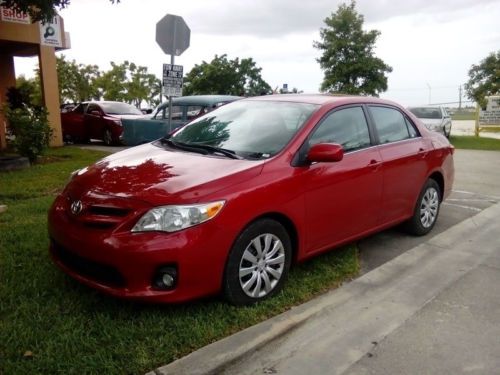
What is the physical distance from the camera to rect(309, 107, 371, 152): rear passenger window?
4062 mm

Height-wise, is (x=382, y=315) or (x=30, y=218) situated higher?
(x=30, y=218)

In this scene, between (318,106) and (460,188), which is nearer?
(318,106)

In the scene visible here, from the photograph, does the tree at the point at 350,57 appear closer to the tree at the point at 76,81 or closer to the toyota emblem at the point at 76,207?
the tree at the point at 76,81

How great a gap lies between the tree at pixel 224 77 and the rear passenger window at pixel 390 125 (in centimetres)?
3868

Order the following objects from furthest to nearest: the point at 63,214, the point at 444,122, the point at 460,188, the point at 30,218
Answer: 1. the point at 444,122
2. the point at 460,188
3. the point at 30,218
4. the point at 63,214

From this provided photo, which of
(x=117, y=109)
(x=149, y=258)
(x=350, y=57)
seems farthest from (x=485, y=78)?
(x=149, y=258)

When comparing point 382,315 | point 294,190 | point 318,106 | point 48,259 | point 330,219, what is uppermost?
point 318,106

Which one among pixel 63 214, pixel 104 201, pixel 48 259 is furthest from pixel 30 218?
pixel 104 201

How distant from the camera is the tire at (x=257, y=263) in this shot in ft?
10.8

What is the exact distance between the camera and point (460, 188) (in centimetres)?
822

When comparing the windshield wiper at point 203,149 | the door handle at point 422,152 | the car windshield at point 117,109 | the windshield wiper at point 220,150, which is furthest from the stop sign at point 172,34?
the car windshield at point 117,109

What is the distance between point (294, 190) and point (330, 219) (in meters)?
0.55

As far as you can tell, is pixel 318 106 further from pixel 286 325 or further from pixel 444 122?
pixel 444 122

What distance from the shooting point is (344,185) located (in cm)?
405
